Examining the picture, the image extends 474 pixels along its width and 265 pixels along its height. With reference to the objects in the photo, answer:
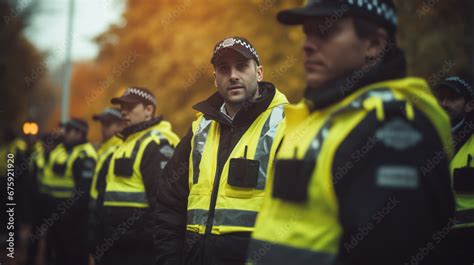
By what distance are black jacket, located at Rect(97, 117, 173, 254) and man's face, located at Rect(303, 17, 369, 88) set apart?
3.68 metres

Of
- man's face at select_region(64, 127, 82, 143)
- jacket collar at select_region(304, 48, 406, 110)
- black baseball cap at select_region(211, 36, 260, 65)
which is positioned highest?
black baseball cap at select_region(211, 36, 260, 65)

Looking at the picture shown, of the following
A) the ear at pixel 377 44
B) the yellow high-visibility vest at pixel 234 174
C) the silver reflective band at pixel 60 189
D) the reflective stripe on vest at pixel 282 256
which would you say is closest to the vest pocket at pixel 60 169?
the silver reflective band at pixel 60 189

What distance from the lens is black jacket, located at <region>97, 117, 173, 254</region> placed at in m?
5.68

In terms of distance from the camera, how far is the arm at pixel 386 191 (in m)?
1.83

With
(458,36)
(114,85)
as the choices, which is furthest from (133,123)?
(114,85)

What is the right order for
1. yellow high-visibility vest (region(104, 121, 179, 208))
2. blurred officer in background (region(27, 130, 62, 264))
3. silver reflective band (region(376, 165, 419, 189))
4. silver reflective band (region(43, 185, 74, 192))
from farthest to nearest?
blurred officer in background (region(27, 130, 62, 264)) → silver reflective band (region(43, 185, 74, 192)) → yellow high-visibility vest (region(104, 121, 179, 208)) → silver reflective band (region(376, 165, 419, 189))

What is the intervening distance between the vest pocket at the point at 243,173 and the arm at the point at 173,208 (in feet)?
1.85

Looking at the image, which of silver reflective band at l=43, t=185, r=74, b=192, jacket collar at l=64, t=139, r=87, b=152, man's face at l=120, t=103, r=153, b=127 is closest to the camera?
man's face at l=120, t=103, r=153, b=127

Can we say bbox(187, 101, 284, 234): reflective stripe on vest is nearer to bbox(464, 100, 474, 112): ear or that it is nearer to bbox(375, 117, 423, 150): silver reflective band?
bbox(375, 117, 423, 150): silver reflective band

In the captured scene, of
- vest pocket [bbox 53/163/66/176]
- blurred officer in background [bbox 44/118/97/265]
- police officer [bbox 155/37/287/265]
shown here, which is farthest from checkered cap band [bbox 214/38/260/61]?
vest pocket [bbox 53/163/66/176]

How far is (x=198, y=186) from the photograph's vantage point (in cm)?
374

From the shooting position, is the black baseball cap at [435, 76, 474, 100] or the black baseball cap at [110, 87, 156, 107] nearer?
the black baseball cap at [435, 76, 474, 100]

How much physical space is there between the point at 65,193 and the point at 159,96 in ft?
29.9

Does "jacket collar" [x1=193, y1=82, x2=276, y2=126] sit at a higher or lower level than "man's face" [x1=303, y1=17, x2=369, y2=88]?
lower
